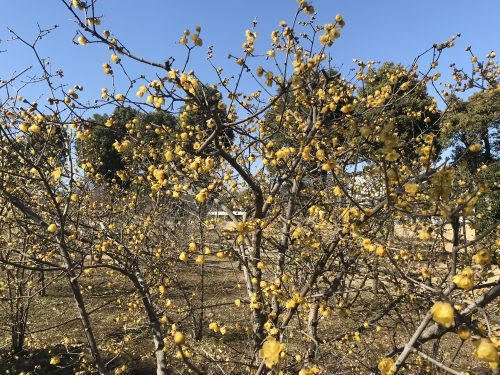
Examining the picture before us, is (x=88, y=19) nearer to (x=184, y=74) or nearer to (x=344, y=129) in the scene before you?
(x=184, y=74)

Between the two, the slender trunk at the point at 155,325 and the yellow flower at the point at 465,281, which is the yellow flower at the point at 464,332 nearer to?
the yellow flower at the point at 465,281

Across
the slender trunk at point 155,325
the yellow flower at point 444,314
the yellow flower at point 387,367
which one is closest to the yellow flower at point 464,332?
the yellow flower at point 444,314

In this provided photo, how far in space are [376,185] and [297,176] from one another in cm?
339

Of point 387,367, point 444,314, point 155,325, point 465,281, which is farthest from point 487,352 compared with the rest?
point 155,325

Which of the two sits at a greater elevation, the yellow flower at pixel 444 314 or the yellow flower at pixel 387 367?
the yellow flower at pixel 444 314

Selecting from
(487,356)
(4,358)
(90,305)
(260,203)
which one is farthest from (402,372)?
(90,305)

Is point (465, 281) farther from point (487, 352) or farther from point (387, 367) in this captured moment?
point (387, 367)

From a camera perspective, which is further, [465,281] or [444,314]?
[465,281]

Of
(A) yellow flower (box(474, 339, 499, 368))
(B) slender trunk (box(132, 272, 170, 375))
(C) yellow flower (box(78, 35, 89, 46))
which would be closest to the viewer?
(A) yellow flower (box(474, 339, 499, 368))

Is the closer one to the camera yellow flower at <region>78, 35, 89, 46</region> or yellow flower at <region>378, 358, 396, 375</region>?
yellow flower at <region>378, 358, 396, 375</region>

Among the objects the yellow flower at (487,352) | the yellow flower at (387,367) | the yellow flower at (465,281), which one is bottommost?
the yellow flower at (387,367)

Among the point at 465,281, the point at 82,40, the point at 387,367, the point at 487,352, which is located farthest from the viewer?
the point at 82,40

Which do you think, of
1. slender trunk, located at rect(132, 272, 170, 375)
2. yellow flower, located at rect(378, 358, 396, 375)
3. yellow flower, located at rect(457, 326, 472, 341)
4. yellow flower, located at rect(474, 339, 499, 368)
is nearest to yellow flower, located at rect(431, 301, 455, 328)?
yellow flower, located at rect(474, 339, 499, 368)

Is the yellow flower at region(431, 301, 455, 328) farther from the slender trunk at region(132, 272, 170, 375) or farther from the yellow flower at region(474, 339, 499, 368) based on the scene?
the slender trunk at region(132, 272, 170, 375)
